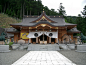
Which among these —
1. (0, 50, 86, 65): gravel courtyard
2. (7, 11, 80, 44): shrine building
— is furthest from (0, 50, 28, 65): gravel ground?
(7, 11, 80, 44): shrine building

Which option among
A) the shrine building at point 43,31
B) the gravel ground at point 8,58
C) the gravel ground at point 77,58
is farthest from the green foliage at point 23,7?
the gravel ground at point 77,58

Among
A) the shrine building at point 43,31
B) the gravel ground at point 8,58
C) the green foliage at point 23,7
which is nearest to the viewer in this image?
the gravel ground at point 8,58

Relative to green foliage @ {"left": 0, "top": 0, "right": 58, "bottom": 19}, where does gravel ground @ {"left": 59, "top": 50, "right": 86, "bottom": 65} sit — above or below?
below

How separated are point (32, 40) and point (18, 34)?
374cm

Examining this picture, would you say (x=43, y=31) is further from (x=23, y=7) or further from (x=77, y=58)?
(x=23, y=7)

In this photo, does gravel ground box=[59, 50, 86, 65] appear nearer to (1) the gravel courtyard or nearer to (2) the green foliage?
(1) the gravel courtyard

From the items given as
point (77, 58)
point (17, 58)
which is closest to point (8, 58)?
point (17, 58)

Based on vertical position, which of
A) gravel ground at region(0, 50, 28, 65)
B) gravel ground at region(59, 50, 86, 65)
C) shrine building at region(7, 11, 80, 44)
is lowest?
gravel ground at region(59, 50, 86, 65)

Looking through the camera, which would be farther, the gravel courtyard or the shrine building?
the shrine building

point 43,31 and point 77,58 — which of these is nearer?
point 77,58

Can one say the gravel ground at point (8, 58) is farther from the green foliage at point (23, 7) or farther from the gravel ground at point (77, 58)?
the green foliage at point (23, 7)

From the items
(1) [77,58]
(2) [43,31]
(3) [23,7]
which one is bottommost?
(1) [77,58]

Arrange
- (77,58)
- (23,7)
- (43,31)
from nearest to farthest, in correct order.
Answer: (77,58) → (43,31) → (23,7)

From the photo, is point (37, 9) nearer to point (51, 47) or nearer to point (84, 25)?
point (84, 25)
